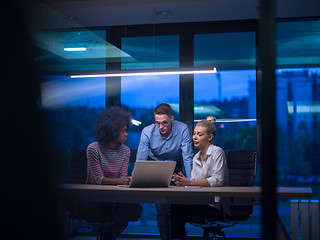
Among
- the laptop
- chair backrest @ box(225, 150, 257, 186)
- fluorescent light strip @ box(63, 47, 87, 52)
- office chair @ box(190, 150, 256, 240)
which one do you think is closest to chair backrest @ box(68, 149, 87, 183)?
the laptop

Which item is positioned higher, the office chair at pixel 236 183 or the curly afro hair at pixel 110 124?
the curly afro hair at pixel 110 124

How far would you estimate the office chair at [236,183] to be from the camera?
3291 mm

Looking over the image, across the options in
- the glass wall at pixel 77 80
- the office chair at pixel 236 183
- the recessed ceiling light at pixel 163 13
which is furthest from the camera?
the glass wall at pixel 77 80

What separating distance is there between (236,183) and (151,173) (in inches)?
48.7

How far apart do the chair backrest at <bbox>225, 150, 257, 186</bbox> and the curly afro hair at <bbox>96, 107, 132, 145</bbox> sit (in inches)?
44.1

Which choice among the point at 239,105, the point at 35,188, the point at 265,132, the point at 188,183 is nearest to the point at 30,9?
the point at 35,188

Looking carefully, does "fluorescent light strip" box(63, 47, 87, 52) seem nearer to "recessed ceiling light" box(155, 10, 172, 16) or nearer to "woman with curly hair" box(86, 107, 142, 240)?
"recessed ceiling light" box(155, 10, 172, 16)

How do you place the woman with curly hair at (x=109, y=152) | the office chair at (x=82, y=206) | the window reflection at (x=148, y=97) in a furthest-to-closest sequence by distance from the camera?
the window reflection at (x=148, y=97)
the woman with curly hair at (x=109, y=152)
the office chair at (x=82, y=206)

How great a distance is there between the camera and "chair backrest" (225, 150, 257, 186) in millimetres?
3852

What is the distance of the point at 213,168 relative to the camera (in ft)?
11.2

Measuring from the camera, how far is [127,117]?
12.3 ft

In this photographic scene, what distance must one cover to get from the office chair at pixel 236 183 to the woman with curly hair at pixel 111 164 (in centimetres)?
64

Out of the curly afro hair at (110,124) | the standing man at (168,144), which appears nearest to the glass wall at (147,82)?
the standing man at (168,144)

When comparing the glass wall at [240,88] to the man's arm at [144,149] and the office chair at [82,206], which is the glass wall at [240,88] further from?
the office chair at [82,206]
